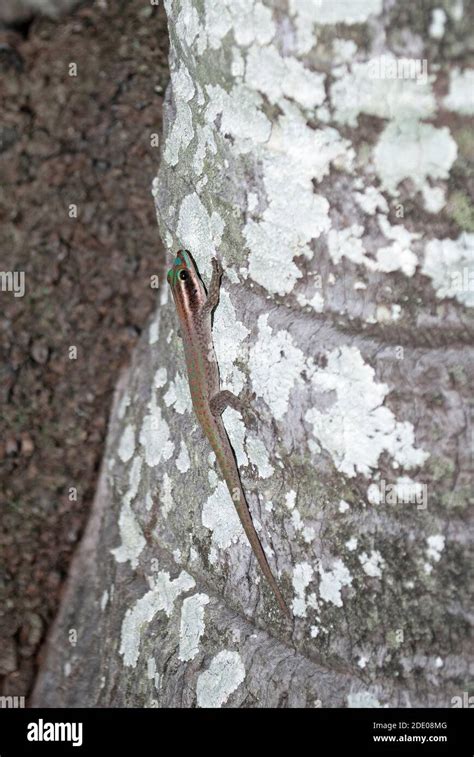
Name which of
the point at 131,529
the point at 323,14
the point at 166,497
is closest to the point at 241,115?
the point at 323,14

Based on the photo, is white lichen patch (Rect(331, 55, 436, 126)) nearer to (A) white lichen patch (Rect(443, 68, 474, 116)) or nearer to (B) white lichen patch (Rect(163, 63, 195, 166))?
(A) white lichen patch (Rect(443, 68, 474, 116))

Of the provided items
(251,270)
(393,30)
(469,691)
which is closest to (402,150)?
(393,30)

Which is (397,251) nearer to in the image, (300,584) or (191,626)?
(300,584)

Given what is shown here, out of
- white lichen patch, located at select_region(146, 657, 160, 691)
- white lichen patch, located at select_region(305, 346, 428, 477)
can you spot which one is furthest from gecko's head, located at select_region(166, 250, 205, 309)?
white lichen patch, located at select_region(146, 657, 160, 691)

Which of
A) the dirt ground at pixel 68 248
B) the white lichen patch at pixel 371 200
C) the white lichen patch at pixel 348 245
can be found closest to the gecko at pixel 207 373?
the white lichen patch at pixel 348 245

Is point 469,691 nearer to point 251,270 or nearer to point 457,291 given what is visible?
point 457,291

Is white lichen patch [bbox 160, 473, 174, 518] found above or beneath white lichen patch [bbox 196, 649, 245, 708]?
above
